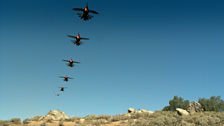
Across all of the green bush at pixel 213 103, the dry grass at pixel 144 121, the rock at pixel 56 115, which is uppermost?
the green bush at pixel 213 103

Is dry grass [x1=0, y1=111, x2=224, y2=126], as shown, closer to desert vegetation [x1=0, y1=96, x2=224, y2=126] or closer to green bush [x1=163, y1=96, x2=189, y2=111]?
desert vegetation [x1=0, y1=96, x2=224, y2=126]

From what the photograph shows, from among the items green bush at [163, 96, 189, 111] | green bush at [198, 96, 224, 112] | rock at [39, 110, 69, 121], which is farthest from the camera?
green bush at [163, 96, 189, 111]

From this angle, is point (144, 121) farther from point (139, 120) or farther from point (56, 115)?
point (56, 115)

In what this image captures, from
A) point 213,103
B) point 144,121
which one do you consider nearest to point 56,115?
point 144,121

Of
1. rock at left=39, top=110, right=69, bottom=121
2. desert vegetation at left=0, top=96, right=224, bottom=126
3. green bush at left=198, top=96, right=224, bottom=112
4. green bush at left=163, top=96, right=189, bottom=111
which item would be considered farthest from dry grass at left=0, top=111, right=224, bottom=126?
green bush at left=163, top=96, right=189, bottom=111

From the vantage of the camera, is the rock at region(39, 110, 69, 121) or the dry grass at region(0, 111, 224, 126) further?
the rock at region(39, 110, 69, 121)

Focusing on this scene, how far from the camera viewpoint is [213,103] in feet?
218

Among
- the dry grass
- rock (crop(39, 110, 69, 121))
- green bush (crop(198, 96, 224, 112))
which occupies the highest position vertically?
green bush (crop(198, 96, 224, 112))

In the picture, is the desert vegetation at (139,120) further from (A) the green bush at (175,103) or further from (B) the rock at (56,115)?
(A) the green bush at (175,103)

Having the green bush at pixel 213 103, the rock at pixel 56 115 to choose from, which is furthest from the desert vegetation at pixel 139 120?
the green bush at pixel 213 103

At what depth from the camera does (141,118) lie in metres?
40.9

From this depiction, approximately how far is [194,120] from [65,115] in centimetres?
2204

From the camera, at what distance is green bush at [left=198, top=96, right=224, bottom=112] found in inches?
2538

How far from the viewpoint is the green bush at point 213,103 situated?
2538 inches
